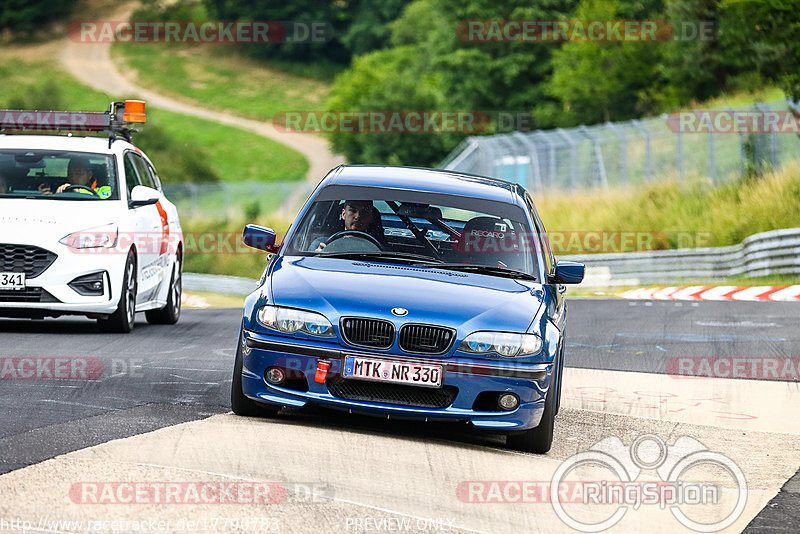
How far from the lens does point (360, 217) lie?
29.2 feet

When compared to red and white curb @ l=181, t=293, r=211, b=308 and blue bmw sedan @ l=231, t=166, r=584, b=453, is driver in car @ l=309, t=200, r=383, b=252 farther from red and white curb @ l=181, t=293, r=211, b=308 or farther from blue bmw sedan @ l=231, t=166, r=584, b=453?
red and white curb @ l=181, t=293, r=211, b=308

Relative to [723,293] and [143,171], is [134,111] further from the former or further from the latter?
[723,293]

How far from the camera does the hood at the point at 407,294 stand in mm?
7582

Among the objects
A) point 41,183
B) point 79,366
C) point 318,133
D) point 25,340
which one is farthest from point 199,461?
point 318,133

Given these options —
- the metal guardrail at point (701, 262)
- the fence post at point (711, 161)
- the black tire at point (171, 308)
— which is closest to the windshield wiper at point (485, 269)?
the black tire at point (171, 308)

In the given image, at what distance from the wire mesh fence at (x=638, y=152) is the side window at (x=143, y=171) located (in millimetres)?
17054

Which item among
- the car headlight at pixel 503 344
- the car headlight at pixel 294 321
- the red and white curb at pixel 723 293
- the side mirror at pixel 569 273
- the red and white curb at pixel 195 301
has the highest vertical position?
the side mirror at pixel 569 273

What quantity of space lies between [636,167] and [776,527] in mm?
29875

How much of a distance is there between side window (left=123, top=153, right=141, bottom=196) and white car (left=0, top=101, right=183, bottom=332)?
0.02 metres

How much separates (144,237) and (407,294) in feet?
20.9

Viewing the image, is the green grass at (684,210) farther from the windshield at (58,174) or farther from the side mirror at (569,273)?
the side mirror at (569,273)

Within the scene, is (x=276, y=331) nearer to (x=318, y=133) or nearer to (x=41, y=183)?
(x=41, y=183)

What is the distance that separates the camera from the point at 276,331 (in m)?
7.66

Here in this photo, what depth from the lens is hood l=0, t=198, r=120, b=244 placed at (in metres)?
12.3
